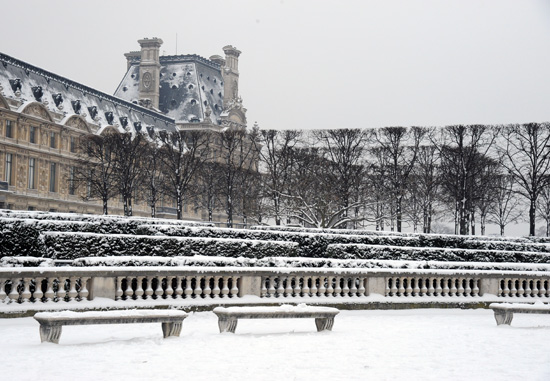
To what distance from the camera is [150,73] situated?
101m

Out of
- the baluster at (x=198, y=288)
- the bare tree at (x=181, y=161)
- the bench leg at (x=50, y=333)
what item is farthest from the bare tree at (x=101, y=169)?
the bench leg at (x=50, y=333)

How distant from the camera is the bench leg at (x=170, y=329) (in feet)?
38.7

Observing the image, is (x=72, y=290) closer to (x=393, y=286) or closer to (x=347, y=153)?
(x=393, y=286)

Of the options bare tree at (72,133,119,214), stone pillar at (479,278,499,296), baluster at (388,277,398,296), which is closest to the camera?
baluster at (388,277,398,296)

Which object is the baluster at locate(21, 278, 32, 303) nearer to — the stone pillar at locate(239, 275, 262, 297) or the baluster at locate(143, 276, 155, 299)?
the baluster at locate(143, 276, 155, 299)

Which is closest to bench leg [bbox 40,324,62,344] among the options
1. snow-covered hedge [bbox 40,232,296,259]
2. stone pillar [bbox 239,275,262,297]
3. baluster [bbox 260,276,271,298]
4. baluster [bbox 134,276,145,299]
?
baluster [bbox 134,276,145,299]

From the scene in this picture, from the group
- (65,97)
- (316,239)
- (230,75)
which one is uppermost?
(230,75)

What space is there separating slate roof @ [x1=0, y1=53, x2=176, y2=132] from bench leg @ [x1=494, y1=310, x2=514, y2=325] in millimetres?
53714

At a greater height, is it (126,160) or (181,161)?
(181,161)

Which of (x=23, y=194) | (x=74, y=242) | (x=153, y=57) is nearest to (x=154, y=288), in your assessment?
(x=74, y=242)

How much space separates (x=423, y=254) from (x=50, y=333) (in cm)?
1371

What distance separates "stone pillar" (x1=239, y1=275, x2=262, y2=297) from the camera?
1695 cm

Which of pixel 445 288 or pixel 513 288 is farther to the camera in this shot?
pixel 513 288

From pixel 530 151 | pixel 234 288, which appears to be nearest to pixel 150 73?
pixel 530 151
